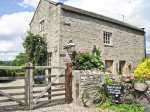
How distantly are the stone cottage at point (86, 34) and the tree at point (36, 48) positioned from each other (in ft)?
1.52

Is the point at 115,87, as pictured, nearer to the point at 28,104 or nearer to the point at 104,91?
the point at 104,91

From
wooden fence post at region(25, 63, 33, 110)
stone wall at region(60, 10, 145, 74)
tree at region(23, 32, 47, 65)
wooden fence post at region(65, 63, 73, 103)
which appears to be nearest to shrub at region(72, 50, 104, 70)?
stone wall at region(60, 10, 145, 74)

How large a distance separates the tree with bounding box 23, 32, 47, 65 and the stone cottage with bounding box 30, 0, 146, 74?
462mm

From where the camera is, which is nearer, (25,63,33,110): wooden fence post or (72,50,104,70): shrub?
(25,63,33,110): wooden fence post

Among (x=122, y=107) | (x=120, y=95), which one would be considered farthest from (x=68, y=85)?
(x=122, y=107)

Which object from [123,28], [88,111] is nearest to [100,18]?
[123,28]

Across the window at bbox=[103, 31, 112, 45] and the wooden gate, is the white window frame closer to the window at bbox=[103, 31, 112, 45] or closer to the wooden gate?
the window at bbox=[103, 31, 112, 45]

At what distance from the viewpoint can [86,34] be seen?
20.1 meters

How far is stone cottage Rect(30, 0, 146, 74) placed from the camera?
59.6 ft

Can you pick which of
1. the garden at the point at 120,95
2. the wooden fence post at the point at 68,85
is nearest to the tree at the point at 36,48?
the wooden fence post at the point at 68,85

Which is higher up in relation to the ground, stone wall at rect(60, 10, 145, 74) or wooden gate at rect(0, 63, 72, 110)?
stone wall at rect(60, 10, 145, 74)

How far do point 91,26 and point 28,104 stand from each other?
39.6 feet

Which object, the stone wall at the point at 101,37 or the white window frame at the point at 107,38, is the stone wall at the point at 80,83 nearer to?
the stone wall at the point at 101,37

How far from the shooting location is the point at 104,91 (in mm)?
10734
